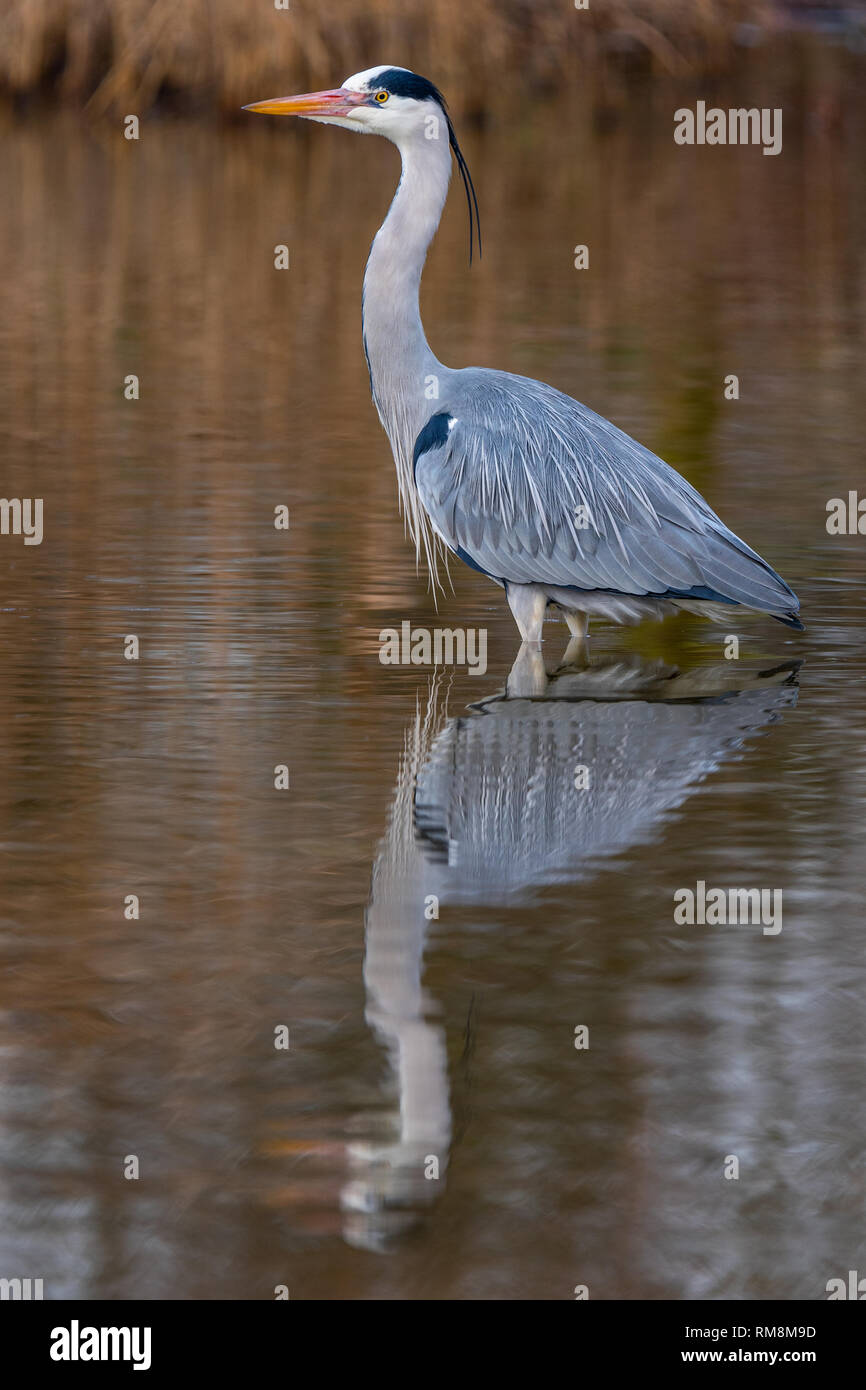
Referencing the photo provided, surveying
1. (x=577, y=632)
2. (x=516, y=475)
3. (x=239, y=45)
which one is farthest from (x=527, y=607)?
(x=239, y=45)

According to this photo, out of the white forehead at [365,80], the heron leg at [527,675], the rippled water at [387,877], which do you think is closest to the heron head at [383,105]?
the white forehead at [365,80]

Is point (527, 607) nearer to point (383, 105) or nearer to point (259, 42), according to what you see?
point (383, 105)

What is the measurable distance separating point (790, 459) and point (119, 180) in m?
13.5

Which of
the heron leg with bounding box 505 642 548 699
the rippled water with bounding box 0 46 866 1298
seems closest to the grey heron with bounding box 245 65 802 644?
the heron leg with bounding box 505 642 548 699

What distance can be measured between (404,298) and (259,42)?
58.2 feet

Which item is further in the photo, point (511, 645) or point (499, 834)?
point (511, 645)

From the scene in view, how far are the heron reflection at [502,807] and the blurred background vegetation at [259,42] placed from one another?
61.1 ft

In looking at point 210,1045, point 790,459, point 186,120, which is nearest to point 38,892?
point 210,1045

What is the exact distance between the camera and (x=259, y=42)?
86.9 ft

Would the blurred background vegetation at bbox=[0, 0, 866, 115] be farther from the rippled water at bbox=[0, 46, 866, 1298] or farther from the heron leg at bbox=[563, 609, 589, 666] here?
the heron leg at bbox=[563, 609, 589, 666]

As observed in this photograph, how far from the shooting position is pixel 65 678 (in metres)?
8.45

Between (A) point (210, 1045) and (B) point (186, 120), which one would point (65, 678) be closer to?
(A) point (210, 1045)

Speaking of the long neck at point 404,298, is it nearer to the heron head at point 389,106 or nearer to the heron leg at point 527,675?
the heron head at point 389,106

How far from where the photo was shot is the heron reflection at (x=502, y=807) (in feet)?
16.1
